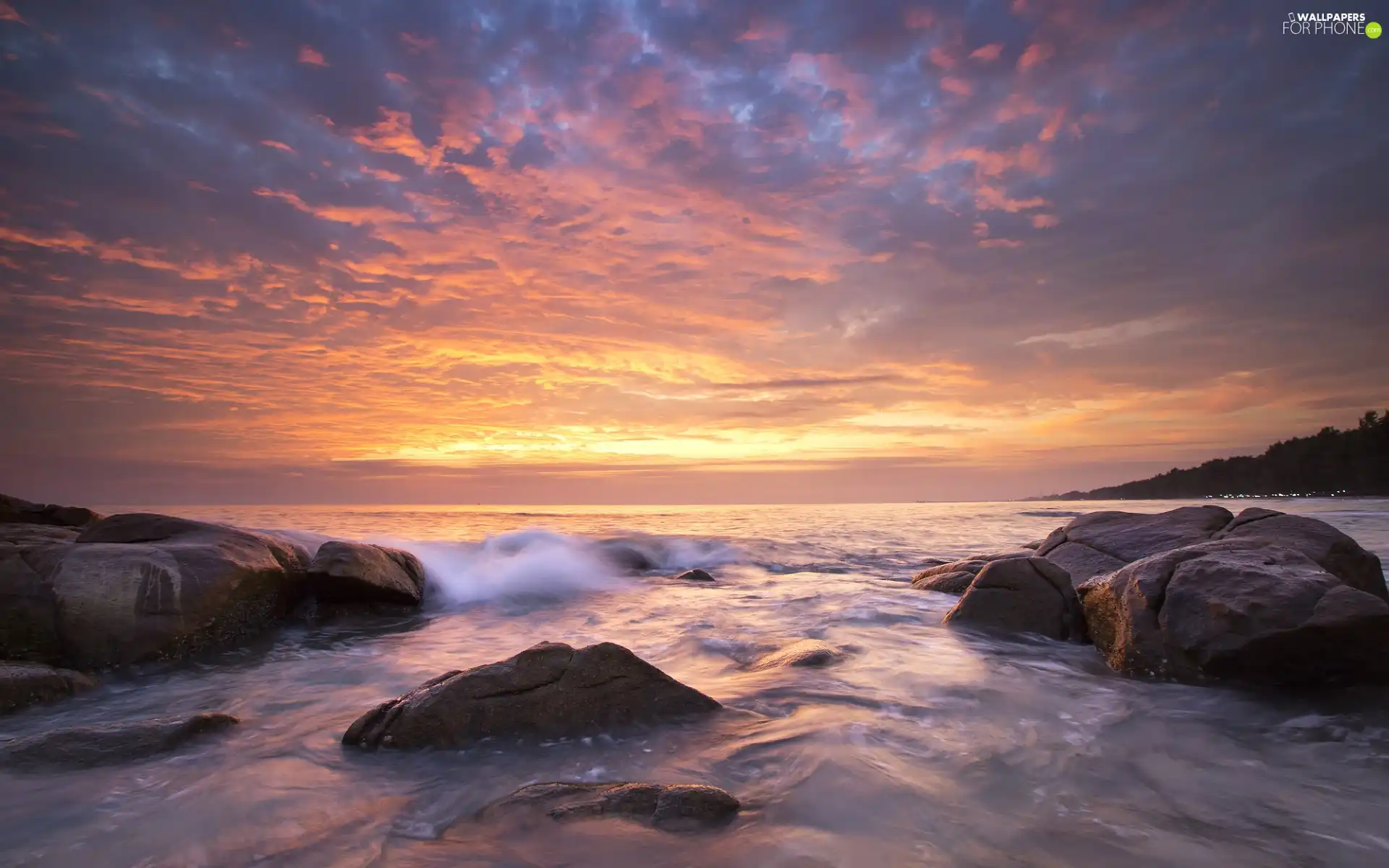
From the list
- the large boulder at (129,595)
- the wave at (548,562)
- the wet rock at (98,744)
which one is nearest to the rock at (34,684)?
the large boulder at (129,595)

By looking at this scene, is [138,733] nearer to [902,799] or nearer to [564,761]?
[564,761]

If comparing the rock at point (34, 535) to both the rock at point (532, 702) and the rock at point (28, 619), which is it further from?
the rock at point (532, 702)

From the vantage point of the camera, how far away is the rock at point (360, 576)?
8.62m

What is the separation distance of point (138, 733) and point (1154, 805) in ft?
19.7

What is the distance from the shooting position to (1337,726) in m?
4.25

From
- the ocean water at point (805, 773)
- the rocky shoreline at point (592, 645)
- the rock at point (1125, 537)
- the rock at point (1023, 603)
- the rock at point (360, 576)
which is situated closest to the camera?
the ocean water at point (805, 773)

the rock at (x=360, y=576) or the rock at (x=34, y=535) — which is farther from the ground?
the rock at (x=34, y=535)

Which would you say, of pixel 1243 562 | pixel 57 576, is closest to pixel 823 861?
pixel 1243 562

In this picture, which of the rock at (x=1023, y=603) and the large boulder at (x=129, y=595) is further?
the rock at (x=1023, y=603)

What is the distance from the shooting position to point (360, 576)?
29.1 ft

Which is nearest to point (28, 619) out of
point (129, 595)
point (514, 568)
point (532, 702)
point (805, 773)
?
point (129, 595)

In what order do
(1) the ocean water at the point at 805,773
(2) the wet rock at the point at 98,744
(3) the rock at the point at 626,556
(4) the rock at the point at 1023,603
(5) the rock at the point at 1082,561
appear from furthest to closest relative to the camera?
(3) the rock at the point at 626,556 → (5) the rock at the point at 1082,561 → (4) the rock at the point at 1023,603 → (2) the wet rock at the point at 98,744 → (1) the ocean water at the point at 805,773

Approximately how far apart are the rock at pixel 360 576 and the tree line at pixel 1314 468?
7811cm

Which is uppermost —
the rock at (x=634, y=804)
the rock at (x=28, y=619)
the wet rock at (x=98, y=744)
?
the rock at (x=28, y=619)
